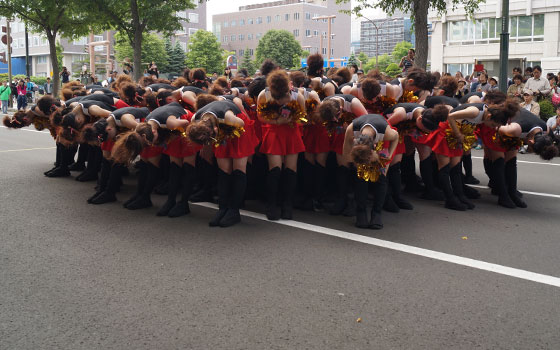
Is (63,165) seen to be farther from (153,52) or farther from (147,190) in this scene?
(153,52)

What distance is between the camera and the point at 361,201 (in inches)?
249

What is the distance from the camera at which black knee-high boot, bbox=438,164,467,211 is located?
23.7ft

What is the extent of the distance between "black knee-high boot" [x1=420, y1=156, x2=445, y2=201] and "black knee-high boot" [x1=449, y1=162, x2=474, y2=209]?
1.60ft

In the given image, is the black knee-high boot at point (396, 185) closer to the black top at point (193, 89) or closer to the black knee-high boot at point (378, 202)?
the black knee-high boot at point (378, 202)

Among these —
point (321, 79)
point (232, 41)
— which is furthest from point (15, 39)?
point (321, 79)

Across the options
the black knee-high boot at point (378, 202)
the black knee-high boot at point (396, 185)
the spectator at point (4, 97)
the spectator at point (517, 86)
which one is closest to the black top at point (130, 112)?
the black knee-high boot at point (378, 202)

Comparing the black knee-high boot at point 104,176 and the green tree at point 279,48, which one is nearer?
the black knee-high boot at point 104,176

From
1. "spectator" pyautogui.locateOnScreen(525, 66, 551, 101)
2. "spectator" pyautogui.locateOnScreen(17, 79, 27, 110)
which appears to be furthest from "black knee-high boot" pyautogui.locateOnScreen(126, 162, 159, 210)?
"spectator" pyautogui.locateOnScreen(17, 79, 27, 110)

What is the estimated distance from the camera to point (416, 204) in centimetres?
767

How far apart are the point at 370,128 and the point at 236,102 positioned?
1869 millimetres

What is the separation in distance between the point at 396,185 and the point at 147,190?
3.37 metres

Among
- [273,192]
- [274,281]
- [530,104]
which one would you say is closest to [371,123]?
[273,192]

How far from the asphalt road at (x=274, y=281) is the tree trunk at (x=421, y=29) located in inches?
373

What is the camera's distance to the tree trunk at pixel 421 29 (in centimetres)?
1563
